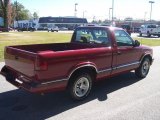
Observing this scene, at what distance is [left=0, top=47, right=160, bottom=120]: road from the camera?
17.7 ft

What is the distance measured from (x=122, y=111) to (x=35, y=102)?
80.3 inches

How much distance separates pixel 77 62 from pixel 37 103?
136cm

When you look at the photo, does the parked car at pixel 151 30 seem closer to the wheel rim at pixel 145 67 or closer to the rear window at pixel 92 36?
the wheel rim at pixel 145 67

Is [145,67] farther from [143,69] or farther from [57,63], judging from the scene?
[57,63]

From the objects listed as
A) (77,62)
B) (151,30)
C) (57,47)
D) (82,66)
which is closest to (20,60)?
(77,62)

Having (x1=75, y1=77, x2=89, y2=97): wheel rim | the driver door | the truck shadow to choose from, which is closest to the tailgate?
the truck shadow

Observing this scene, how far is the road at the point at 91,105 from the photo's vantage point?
17.7ft

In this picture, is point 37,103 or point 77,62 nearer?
point 77,62

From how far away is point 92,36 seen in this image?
764 centimetres

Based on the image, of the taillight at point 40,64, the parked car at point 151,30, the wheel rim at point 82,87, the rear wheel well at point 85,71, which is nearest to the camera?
the taillight at point 40,64

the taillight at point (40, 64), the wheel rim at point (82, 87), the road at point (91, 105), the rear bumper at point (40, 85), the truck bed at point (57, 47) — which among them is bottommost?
the road at point (91, 105)

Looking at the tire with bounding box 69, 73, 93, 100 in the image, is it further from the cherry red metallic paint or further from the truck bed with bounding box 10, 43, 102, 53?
the truck bed with bounding box 10, 43, 102, 53

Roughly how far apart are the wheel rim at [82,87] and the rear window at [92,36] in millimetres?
1396

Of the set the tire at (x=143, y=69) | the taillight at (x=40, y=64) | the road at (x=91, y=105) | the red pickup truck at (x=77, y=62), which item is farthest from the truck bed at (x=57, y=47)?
the tire at (x=143, y=69)
